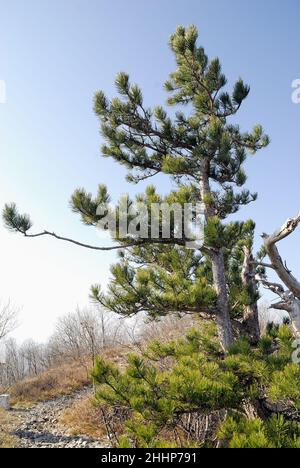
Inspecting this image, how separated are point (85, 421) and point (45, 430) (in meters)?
0.99

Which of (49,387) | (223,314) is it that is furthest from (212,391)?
(49,387)

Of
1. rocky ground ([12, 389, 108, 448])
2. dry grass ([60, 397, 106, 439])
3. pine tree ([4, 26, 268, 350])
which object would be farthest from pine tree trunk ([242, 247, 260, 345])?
dry grass ([60, 397, 106, 439])

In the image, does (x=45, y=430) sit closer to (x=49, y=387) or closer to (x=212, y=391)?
(x=49, y=387)

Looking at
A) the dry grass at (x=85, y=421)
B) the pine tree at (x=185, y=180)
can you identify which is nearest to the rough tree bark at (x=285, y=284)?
the pine tree at (x=185, y=180)

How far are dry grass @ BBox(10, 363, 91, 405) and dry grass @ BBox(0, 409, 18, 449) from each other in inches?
109

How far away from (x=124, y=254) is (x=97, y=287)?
3.35 feet

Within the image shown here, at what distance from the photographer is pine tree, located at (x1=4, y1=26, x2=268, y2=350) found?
10.2 feet

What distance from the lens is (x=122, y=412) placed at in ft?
20.7

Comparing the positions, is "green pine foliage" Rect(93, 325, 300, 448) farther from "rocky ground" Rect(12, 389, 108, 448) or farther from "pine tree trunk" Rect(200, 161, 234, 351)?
"rocky ground" Rect(12, 389, 108, 448)

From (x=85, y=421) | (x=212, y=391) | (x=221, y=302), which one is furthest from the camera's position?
(x=85, y=421)

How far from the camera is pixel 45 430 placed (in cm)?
758

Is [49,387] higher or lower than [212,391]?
lower

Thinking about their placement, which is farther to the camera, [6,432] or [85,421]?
[85,421]

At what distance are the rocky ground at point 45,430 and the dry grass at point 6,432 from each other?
0.14 meters
